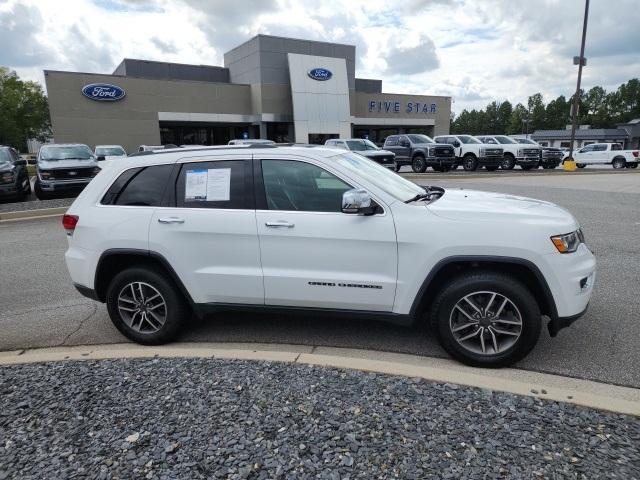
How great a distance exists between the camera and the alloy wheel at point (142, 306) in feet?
13.4

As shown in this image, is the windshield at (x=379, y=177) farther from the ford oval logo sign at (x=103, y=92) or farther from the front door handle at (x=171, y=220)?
the ford oval logo sign at (x=103, y=92)

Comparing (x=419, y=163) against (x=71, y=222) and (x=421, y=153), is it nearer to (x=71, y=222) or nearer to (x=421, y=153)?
(x=421, y=153)

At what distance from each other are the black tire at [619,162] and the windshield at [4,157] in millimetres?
31256

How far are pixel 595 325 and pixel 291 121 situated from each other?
3983cm

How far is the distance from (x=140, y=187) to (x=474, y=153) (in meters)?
21.4

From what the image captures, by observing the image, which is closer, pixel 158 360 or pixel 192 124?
pixel 158 360

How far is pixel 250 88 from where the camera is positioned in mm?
41750

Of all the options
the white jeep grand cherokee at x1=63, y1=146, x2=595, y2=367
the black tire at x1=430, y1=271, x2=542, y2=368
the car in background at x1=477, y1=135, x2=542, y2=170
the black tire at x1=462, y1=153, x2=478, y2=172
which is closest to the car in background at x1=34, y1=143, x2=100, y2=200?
the white jeep grand cherokee at x1=63, y1=146, x2=595, y2=367

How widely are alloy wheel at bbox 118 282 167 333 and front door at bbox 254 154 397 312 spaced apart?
1.02 meters

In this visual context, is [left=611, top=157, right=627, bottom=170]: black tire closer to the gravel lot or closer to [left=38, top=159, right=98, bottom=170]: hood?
[left=38, top=159, right=98, bottom=170]: hood

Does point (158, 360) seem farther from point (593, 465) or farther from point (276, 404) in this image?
point (593, 465)

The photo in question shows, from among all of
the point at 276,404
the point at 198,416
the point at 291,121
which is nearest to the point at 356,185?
the point at 276,404

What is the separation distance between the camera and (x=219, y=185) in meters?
3.92

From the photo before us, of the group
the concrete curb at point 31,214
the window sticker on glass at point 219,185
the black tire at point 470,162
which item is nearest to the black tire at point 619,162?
the black tire at point 470,162
